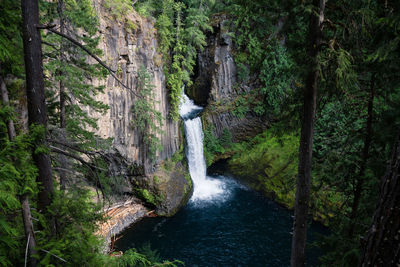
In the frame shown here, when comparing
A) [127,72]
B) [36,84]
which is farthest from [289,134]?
[127,72]

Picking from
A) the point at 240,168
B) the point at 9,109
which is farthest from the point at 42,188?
the point at 240,168

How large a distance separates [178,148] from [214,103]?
649 centimetres

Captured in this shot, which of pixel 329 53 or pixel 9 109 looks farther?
pixel 329 53

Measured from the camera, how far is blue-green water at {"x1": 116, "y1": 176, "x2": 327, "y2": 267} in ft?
38.7

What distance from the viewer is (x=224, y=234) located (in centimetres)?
1362

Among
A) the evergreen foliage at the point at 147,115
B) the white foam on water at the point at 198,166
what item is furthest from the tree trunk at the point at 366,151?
the white foam on water at the point at 198,166

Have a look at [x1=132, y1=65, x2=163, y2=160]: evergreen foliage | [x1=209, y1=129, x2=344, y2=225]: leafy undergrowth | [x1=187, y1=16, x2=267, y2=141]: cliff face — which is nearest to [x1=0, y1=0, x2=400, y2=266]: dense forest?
[x1=132, y1=65, x2=163, y2=160]: evergreen foliage

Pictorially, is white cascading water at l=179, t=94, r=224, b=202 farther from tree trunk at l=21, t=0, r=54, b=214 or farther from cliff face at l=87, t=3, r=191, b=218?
tree trunk at l=21, t=0, r=54, b=214

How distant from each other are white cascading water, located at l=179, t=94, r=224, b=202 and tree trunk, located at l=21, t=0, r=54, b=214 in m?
15.0

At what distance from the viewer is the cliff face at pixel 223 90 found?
2250 centimetres

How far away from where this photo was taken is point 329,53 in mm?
4375

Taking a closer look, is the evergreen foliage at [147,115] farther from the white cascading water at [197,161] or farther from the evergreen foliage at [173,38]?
the white cascading water at [197,161]

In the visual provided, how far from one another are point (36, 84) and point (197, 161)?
17535 mm

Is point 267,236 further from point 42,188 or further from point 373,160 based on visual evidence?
point 42,188
